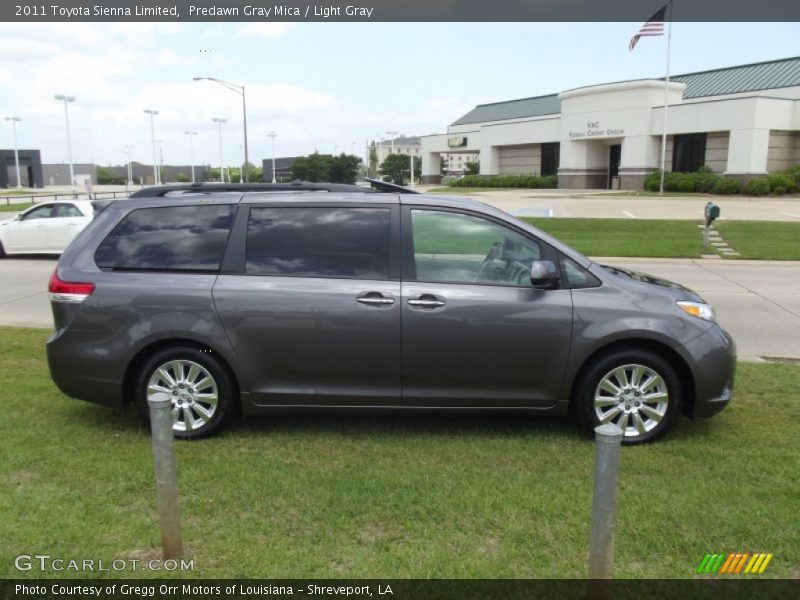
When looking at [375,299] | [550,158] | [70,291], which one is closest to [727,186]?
[550,158]

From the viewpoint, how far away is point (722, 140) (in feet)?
148

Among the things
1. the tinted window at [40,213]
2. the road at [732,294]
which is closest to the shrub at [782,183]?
the road at [732,294]

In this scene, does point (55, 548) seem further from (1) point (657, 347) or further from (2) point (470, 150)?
(2) point (470, 150)

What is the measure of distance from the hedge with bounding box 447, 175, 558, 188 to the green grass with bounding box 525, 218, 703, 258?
109 ft

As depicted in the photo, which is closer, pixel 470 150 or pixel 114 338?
pixel 114 338

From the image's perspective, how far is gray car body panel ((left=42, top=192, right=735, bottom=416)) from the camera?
4.57 m

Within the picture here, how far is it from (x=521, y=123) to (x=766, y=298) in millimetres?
51470

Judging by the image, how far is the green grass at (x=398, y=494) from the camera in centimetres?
327

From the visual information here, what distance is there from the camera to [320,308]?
4.58 m

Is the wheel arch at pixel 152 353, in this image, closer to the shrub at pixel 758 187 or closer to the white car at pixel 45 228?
the white car at pixel 45 228

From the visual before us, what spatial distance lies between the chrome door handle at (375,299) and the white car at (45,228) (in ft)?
45.4

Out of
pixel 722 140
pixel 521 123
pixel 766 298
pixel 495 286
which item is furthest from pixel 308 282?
pixel 521 123

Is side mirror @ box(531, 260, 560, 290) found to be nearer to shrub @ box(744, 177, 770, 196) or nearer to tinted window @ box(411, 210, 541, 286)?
tinted window @ box(411, 210, 541, 286)

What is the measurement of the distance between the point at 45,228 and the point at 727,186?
37602 mm
